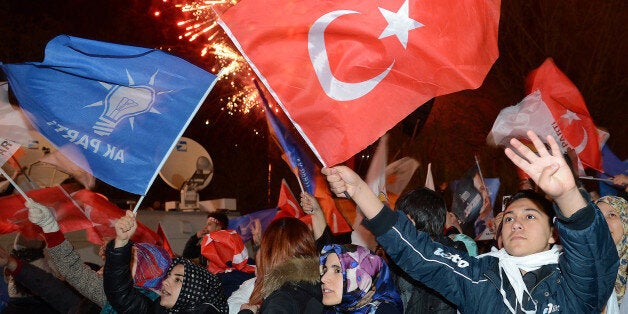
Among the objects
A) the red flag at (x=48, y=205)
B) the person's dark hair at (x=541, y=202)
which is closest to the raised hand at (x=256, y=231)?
the red flag at (x=48, y=205)

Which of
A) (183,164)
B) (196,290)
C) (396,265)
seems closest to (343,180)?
(396,265)

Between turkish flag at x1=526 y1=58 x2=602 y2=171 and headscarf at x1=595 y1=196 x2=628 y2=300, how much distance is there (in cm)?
251

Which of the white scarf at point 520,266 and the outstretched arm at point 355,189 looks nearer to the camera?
the white scarf at point 520,266

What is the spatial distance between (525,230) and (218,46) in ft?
39.9

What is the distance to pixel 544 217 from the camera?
362cm

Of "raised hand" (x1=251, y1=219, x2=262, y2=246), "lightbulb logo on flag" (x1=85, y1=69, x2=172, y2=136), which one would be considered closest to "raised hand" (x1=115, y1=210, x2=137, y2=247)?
"lightbulb logo on flag" (x1=85, y1=69, x2=172, y2=136)

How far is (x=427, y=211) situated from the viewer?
468cm

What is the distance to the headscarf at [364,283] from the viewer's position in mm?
4344

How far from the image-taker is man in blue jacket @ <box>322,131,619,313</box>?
3.03 metres

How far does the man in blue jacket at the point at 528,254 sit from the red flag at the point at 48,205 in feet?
13.8

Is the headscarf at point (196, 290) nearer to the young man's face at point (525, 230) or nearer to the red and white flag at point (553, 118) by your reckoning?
the young man's face at point (525, 230)

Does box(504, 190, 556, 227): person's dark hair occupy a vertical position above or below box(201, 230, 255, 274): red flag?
above

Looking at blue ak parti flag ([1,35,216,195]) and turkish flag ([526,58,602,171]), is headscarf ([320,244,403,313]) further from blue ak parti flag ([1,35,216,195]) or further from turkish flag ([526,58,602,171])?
turkish flag ([526,58,602,171])

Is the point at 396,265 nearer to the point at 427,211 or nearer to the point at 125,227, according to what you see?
the point at 427,211
